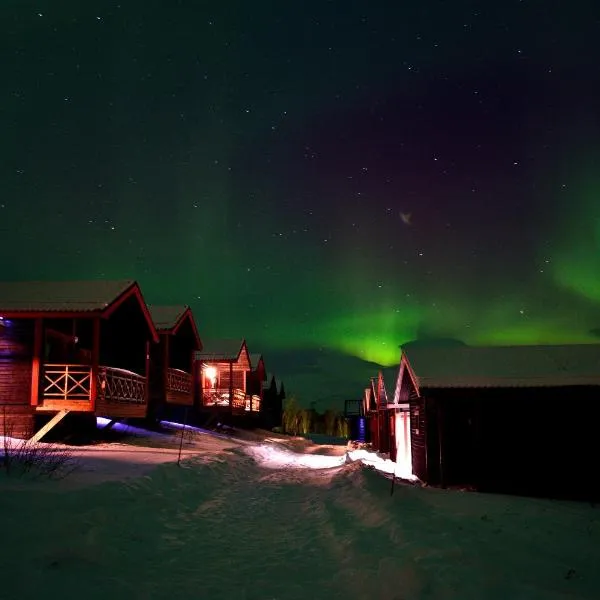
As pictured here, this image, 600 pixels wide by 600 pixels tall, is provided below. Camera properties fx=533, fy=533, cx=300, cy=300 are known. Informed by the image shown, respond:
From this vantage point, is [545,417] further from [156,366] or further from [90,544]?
[156,366]

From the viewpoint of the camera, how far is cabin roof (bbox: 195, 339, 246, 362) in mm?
36312

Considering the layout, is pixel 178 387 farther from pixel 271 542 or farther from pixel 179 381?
pixel 271 542

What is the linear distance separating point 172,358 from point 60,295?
13.0 meters

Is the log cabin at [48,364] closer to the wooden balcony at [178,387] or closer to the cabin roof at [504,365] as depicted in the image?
the wooden balcony at [178,387]

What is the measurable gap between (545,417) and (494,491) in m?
2.80

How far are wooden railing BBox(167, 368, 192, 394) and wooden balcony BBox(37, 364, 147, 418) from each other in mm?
6692

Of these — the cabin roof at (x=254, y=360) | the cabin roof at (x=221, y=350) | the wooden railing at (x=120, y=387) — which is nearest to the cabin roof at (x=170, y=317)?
the wooden railing at (x=120, y=387)

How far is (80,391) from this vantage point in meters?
18.5

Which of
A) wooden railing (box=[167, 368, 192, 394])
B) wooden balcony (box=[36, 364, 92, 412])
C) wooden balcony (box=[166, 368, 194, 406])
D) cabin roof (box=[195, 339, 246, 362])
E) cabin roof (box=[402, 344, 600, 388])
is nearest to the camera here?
cabin roof (box=[402, 344, 600, 388])

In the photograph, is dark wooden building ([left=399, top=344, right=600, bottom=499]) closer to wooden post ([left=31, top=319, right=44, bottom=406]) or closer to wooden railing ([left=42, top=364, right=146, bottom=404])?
wooden railing ([left=42, top=364, right=146, bottom=404])

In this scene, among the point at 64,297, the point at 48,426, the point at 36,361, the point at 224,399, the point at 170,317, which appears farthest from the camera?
the point at 224,399

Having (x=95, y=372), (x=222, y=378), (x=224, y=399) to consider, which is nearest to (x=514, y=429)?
(x=95, y=372)

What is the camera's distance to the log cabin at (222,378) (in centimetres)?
3516

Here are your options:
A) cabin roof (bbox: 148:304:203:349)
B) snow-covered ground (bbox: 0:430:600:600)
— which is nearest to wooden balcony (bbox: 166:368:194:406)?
cabin roof (bbox: 148:304:203:349)
